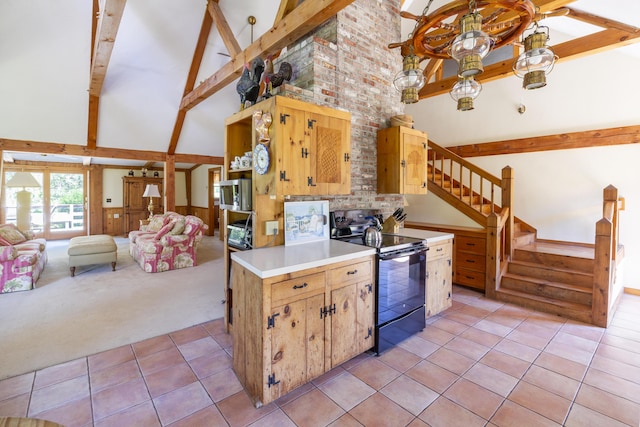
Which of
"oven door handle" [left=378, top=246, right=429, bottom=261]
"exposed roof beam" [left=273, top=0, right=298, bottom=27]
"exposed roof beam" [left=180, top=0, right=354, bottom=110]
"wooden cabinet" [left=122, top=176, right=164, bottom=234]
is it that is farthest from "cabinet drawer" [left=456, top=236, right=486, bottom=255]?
"wooden cabinet" [left=122, top=176, right=164, bottom=234]

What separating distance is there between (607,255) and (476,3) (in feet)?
10.6

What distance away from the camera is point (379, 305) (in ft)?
8.52

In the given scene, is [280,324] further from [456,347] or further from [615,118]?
[615,118]

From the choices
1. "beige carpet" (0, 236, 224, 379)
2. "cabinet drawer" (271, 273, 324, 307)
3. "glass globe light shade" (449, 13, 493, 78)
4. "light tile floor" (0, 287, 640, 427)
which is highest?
"glass globe light shade" (449, 13, 493, 78)

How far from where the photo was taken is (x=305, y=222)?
2.87 metres

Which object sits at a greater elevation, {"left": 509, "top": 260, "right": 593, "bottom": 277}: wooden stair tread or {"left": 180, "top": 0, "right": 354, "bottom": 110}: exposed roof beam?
{"left": 180, "top": 0, "right": 354, "bottom": 110}: exposed roof beam

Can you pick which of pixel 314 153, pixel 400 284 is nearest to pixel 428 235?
pixel 400 284

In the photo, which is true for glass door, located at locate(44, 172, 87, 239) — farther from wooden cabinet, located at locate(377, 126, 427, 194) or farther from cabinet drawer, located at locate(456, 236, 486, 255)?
cabinet drawer, located at locate(456, 236, 486, 255)

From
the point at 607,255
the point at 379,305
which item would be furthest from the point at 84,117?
the point at 607,255

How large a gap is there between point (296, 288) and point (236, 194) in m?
1.19

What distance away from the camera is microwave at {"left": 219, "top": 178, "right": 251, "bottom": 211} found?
8.68ft

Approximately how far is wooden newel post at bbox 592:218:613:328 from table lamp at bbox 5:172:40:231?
1007 cm

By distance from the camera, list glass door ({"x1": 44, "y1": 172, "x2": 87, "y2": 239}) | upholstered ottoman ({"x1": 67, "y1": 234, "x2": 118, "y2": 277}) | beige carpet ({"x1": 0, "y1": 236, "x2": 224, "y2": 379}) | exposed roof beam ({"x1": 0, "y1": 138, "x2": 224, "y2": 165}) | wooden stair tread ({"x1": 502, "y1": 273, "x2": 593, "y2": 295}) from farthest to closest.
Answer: glass door ({"x1": 44, "y1": 172, "x2": 87, "y2": 239}), exposed roof beam ({"x1": 0, "y1": 138, "x2": 224, "y2": 165}), upholstered ottoman ({"x1": 67, "y1": 234, "x2": 118, "y2": 277}), wooden stair tread ({"x1": 502, "y1": 273, "x2": 593, "y2": 295}), beige carpet ({"x1": 0, "y1": 236, "x2": 224, "y2": 379})

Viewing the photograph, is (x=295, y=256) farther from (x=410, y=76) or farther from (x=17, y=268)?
(x=17, y=268)
